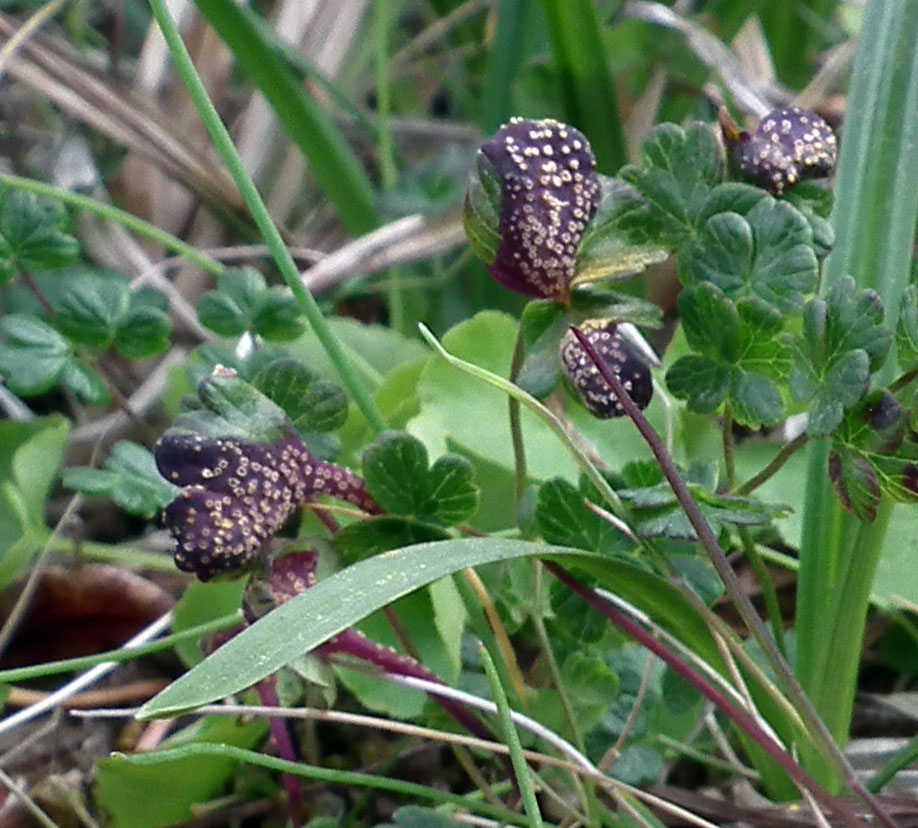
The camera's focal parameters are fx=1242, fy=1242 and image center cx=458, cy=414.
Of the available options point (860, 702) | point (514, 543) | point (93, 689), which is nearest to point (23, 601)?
point (93, 689)

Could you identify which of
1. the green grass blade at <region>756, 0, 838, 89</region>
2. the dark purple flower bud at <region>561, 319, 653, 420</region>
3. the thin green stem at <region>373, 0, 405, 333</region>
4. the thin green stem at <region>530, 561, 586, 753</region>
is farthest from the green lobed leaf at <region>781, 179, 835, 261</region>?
the green grass blade at <region>756, 0, 838, 89</region>

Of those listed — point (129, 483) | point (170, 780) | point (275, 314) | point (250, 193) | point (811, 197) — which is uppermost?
point (811, 197)

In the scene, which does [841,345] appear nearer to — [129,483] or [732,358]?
[732,358]

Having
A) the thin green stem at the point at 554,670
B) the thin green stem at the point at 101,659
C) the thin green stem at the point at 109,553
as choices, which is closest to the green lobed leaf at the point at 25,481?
the thin green stem at the point at 109,553

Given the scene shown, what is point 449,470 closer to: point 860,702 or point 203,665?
point 203,665

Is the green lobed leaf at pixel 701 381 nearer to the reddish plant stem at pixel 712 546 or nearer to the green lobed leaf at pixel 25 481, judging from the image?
the reddish plant stem at pixel 712 546

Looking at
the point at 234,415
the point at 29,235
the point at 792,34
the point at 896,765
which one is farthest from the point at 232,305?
the point at 792,34
